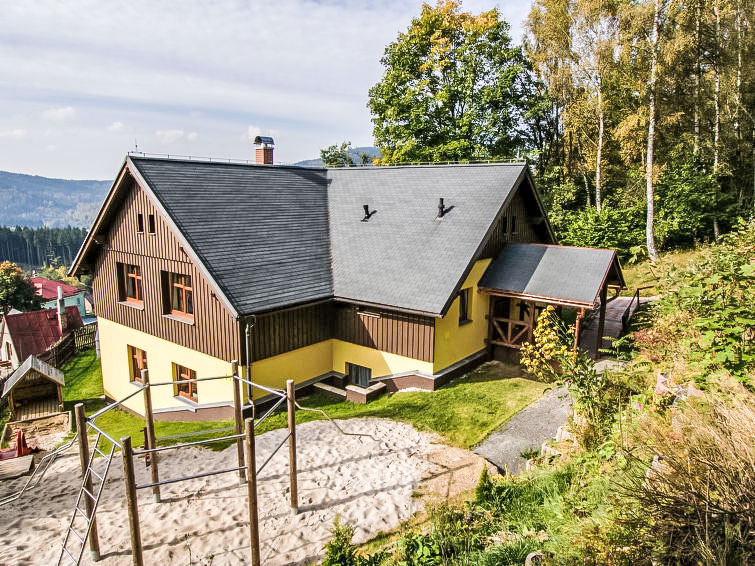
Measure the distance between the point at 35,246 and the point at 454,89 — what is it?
172471 mm

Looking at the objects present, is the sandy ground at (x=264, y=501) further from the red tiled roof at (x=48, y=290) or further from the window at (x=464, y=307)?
the red tiled roof at (x=48, y=290)

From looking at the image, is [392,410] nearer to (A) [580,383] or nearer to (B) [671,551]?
(A) [580,383]

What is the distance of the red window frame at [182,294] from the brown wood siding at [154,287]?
29cm

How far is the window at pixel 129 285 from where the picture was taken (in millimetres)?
15507

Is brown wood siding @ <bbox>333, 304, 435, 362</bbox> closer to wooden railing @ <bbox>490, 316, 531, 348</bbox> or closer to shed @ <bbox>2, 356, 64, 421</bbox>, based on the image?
wooden railing @ <bbox>490, 316, 531, 348</bbox>

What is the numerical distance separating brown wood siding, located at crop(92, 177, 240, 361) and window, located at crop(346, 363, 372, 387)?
377 centimetres

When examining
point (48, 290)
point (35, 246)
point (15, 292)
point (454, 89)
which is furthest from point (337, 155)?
point (35, 246)

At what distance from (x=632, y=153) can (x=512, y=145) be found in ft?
26.1

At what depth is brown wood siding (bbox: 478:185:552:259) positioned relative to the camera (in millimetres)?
15359

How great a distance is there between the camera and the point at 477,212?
571 inches

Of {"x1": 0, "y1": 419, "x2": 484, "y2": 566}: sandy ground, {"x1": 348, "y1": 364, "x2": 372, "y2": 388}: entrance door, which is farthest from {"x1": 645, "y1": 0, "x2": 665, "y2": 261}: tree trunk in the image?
{"x1": 0, "y1": 419, "x2": 484, "y2": 566}: sandy ground

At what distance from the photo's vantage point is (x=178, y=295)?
14219mm

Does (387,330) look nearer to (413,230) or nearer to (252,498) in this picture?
(413,230)

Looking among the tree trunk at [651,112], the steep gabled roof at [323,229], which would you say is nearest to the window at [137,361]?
the steep gabled roof at [323,229]
